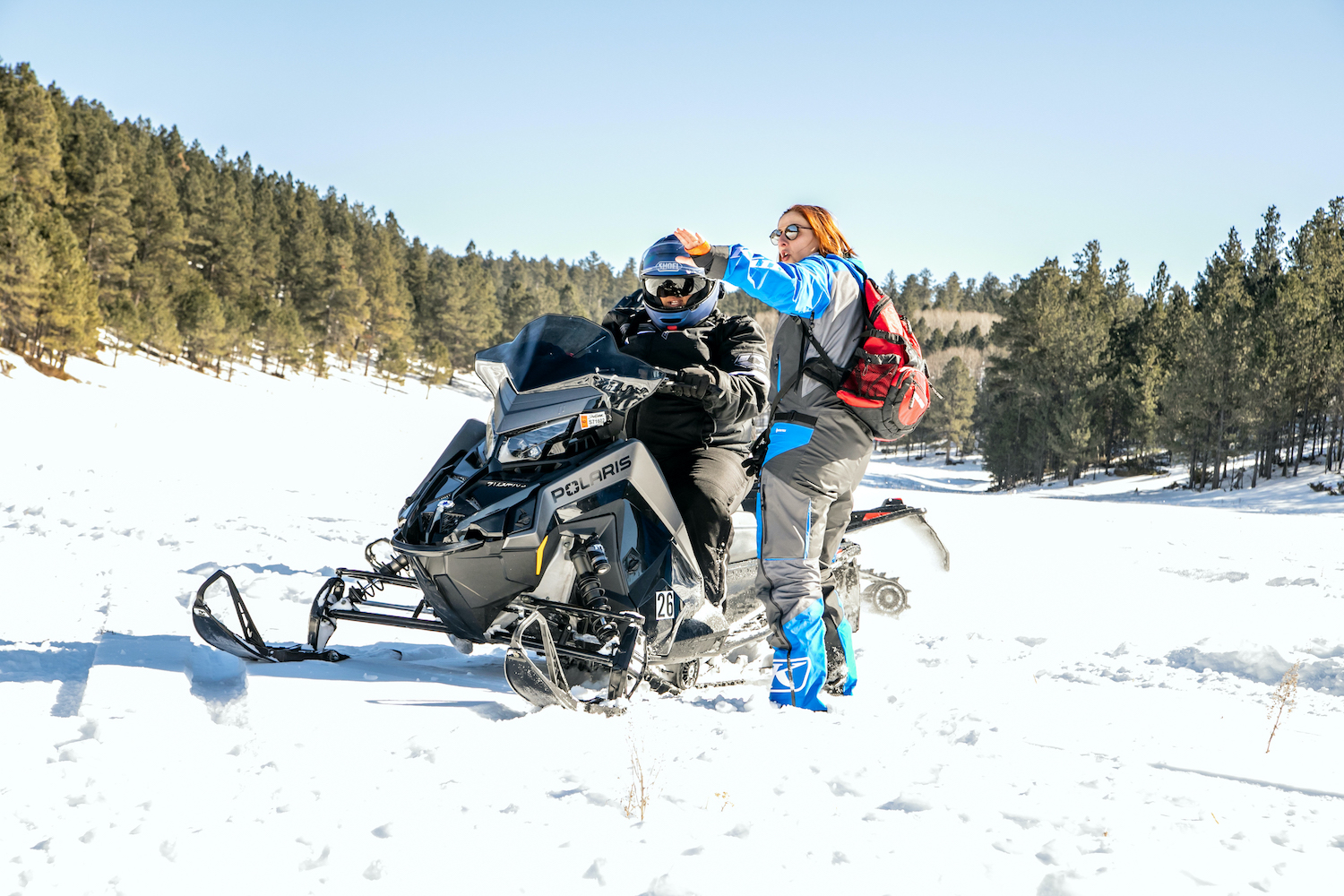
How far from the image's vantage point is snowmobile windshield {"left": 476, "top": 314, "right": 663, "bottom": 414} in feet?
10.6

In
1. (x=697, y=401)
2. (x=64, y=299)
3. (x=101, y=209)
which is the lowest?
(x=697, y=401)

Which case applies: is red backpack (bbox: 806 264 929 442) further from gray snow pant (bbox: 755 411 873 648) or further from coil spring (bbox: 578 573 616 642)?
coil spring (bbox: 578 573 616 642)

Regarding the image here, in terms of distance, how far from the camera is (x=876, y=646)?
4727mm

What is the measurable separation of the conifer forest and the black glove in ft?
113

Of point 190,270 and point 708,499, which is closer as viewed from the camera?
point 708,499

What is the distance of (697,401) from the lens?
375 centimetres

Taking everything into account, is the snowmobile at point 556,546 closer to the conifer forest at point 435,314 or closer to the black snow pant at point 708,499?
the black snow pant at point 708,499

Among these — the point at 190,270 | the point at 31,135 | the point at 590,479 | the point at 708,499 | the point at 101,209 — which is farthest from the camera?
the point at 190,270

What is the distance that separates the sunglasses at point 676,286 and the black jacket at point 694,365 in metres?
0.17

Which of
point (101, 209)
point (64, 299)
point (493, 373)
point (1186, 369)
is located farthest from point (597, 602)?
point (101, 209)

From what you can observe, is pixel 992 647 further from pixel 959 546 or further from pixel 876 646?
pixel 959 546

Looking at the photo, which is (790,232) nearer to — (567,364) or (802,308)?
(802,308)

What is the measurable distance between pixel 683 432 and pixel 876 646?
1949 millimetres

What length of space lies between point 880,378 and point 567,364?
133 centimetres
